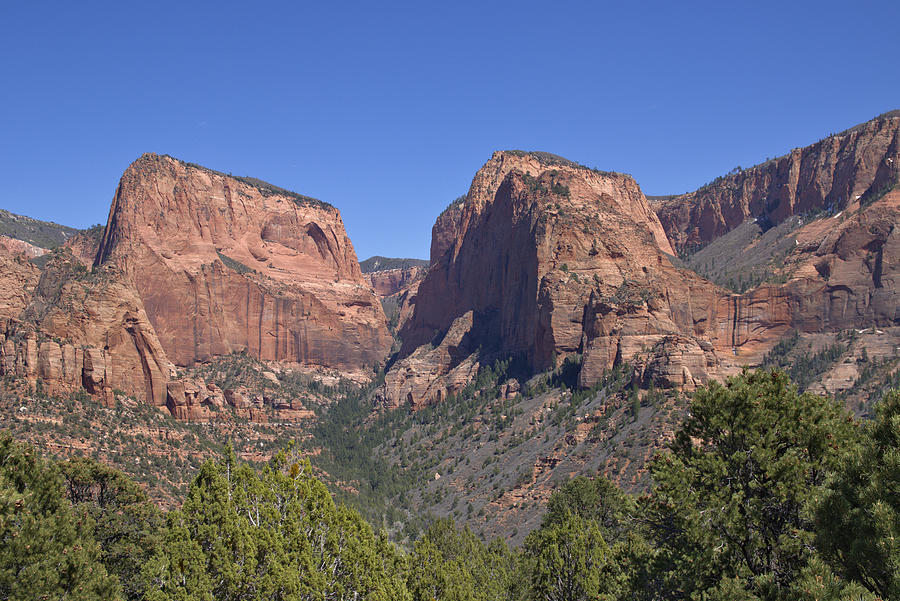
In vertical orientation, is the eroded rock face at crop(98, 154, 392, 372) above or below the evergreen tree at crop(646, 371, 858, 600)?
above

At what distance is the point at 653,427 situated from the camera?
291ft

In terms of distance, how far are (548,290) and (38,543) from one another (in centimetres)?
10971

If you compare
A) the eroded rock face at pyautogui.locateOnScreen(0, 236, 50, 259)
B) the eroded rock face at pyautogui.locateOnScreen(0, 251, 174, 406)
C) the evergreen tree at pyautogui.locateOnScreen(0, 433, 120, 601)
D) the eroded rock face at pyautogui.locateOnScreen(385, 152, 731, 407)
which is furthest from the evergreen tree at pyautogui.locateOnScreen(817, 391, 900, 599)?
the eroded rock face at pyautogui.locateOnScreen(0, 236, 50, 259)

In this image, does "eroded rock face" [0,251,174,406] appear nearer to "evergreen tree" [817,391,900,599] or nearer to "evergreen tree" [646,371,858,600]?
"evergreen tree" [646,371,858,600]

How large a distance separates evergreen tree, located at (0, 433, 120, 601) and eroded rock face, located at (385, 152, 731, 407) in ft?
297

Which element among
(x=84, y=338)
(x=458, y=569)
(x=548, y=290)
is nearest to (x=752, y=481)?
(x=458, y=569)

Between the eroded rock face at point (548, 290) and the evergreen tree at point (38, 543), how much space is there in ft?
297

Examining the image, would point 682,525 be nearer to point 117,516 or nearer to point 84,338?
point 117,516

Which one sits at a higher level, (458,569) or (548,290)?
(548,290)

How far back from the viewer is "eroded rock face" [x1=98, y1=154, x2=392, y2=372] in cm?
15775

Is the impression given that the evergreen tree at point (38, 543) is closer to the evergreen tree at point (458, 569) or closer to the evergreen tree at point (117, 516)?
the evergreen tree at point (117, 516)

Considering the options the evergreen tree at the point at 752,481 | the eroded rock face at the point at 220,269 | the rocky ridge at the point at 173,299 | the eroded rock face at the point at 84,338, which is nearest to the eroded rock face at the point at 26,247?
the rocky ridge at the point at 173,299

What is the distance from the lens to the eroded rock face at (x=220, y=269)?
15775 centimetres

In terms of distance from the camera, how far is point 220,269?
16925cm
